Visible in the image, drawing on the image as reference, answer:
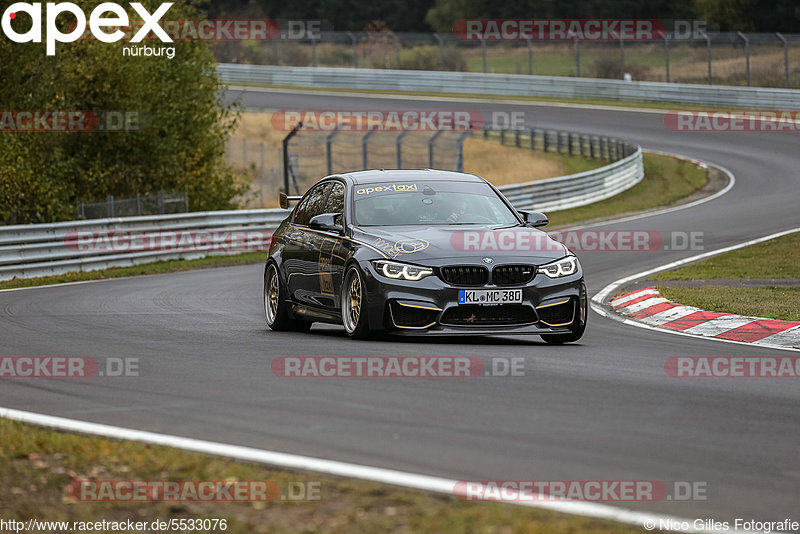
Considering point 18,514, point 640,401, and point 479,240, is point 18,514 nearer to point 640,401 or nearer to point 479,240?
Answer: point 640,401

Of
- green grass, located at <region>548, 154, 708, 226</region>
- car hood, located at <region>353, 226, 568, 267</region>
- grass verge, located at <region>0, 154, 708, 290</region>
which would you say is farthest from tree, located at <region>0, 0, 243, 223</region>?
car hood, located at <region>353, 226, 568, 267</region>

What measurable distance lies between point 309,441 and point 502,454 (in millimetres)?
1072

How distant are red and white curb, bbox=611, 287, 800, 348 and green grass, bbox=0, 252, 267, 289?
34.5 feet

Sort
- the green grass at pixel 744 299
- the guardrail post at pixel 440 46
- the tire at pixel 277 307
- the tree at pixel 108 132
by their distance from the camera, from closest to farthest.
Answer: the tire at pixel 277 307 → the green grass at pixel 744 299 → the tree at pixel 108 132 → the guardrail post at pixel 440 46

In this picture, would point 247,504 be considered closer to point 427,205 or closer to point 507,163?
point 427,205

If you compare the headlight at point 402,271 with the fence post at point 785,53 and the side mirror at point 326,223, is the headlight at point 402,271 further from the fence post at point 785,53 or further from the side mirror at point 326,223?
the fence post at point 785,53

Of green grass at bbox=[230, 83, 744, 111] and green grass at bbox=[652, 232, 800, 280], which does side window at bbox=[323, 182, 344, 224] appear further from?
green grass at bbox=[230, 83, 744, 111]

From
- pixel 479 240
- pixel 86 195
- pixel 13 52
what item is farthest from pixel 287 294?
pixel 86 195

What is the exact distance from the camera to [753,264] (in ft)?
63.5

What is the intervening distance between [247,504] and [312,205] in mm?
8126

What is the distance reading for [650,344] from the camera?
11.3m

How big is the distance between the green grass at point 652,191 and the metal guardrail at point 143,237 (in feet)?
3.99

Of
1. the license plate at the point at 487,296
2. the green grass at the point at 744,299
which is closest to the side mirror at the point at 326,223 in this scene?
the license plate at the point at 487,296

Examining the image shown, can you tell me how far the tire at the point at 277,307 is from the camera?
42.5 feet
